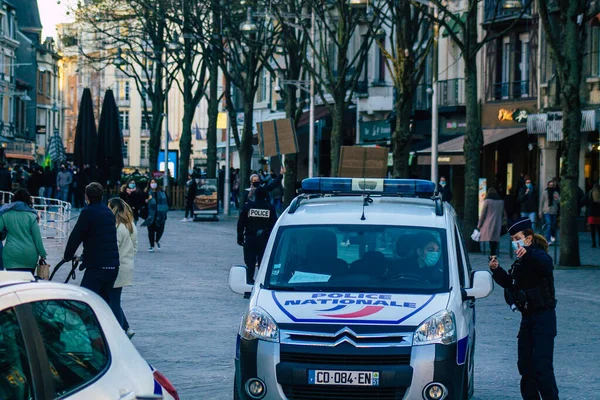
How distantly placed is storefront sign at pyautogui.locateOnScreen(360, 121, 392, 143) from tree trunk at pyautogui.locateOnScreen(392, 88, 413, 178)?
20.3 m

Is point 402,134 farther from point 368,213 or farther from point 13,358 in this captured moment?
point 13,358

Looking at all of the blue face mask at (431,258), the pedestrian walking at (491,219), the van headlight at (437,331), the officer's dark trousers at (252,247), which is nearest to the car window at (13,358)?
the van headlight at (437,331)

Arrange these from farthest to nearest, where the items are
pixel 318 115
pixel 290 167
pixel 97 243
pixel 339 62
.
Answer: pixel 318 115, pixel 290 167, pixel 339 62, pixel 97 243

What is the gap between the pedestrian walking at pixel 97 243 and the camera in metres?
12.9

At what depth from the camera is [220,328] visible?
15742mm

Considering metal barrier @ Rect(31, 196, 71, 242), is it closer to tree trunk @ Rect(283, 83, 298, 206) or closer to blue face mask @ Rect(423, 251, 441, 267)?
tree trunk @ Rect(283, 83, 298, 206)

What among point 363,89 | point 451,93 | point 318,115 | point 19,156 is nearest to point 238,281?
point 451,93

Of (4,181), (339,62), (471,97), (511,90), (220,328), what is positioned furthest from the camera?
(511,90)

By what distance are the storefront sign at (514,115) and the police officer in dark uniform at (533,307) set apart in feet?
117

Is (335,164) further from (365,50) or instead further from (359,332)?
(359,332)

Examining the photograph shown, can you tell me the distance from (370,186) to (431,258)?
1517 millimetres

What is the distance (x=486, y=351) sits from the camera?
14133 millimetres

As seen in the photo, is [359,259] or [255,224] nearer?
[359,259]

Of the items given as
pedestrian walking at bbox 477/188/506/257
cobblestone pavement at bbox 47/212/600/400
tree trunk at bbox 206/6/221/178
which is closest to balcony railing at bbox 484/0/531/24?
tree trunk at bbox 206/6/221/178
